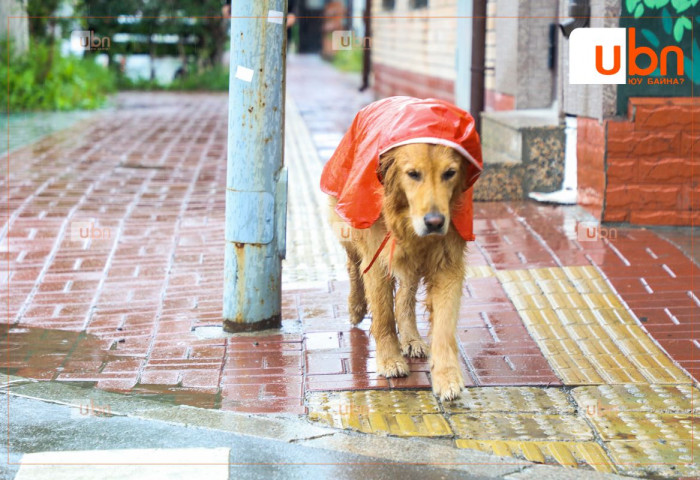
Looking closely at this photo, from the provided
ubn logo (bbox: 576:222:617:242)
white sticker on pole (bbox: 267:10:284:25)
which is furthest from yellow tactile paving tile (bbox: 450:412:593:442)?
ubn logo (bbox: 576:222:617:242)

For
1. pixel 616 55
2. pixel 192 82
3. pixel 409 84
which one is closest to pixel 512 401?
pixel 616 55

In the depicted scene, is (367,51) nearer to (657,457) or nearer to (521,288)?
Result: (521,288)

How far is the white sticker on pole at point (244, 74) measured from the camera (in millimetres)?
5461

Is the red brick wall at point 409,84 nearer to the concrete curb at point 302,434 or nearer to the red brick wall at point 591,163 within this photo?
the red brick wall at point 591,163

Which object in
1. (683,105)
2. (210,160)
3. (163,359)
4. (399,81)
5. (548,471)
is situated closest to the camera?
(548,471)

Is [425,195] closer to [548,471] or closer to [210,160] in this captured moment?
[548,471]

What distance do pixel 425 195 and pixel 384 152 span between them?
1.03 feet

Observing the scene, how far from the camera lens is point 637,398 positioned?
4.64 metres

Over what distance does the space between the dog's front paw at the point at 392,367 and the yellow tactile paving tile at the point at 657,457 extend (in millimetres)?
1174

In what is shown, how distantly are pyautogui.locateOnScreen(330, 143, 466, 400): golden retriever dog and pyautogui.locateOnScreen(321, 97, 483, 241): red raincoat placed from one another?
0.04m

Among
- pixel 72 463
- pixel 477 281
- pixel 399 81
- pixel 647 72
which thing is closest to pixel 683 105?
pixel 647 72

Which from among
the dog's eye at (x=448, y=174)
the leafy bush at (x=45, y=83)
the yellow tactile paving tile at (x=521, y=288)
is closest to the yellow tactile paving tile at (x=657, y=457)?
the dog's eye at (x=448, y=174)

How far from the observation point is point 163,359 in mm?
5312

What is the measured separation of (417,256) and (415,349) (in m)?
0.69
